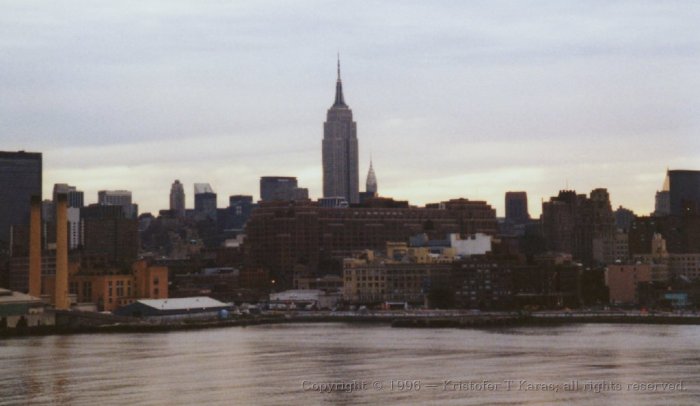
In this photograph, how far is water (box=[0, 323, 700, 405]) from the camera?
5978 centimetres

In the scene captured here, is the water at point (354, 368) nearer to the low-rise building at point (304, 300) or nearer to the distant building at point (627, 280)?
the distant building at point (627, 280)

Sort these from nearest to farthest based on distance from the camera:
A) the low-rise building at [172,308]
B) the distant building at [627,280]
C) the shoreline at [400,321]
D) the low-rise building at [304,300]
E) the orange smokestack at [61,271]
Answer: the shoreline at [400,321] < the orange smokestack at [61,271] < the low-rise building at [172,308] < the distant building at [627,280] < the low-rise building at [304,300]

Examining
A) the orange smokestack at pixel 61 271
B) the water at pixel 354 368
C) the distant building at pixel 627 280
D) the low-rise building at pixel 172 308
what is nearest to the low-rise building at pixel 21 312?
the orange smokestack at pixel 61 271

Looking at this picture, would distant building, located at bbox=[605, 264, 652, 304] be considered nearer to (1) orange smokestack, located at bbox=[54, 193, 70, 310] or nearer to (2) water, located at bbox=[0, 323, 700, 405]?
(2) water, located at bbox=[0, 323, 700, 405]

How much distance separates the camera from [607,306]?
515 feet

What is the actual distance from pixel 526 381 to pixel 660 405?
974 cm

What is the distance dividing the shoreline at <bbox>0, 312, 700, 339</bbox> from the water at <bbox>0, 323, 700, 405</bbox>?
395 inches

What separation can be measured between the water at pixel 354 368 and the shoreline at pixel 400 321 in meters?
10.0

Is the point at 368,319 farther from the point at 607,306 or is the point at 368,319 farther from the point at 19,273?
the point at 19,273

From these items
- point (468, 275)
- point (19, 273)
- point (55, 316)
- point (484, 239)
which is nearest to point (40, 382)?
point (55, 316)

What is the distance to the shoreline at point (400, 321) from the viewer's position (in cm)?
12019

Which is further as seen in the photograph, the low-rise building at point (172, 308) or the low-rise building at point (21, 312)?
the low-rise building at point (172, 308)

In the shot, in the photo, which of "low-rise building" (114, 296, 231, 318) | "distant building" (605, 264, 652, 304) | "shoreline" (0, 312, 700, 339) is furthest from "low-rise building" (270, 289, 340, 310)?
"distant building" (605, 264, 652, 304)

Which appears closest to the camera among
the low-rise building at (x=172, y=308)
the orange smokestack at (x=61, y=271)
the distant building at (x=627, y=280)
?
the orange smokestack at (x=61, y=271)
